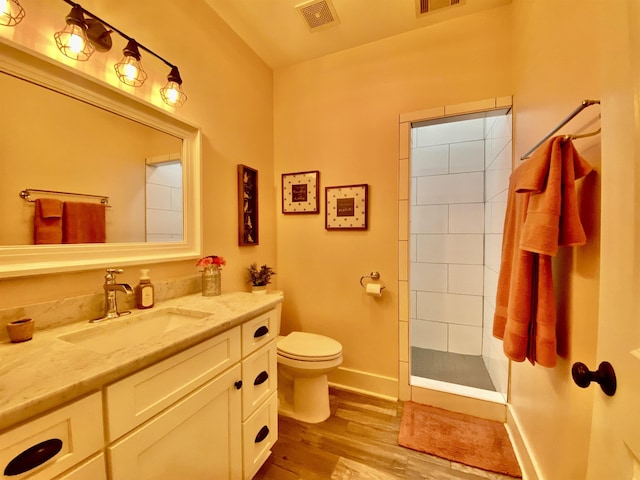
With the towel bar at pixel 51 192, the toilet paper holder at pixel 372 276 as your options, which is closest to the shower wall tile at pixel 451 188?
the toilet paper holder at pixel 372 276

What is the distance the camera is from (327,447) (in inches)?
59.6

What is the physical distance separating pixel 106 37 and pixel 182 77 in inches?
16.3

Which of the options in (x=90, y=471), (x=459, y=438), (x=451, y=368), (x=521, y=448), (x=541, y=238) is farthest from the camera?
(x=451, y=368)

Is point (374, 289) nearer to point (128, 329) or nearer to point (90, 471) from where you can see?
point (128, 329)

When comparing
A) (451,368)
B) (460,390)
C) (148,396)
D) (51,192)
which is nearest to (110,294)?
(51,192)

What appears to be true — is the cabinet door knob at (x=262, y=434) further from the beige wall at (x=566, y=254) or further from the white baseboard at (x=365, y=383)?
A: the beige wall at (x=566, y=254)

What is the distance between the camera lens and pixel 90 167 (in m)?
1.09

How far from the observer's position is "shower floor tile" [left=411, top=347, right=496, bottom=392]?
207 cm

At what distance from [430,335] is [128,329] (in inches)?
98.9

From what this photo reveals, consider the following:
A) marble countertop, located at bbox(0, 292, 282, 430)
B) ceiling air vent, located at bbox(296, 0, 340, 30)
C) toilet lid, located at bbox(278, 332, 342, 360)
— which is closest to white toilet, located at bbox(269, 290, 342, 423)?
toilet lid, located at bbox(278, 332, 342, 360)

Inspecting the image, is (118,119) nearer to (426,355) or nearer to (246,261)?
(246,261)

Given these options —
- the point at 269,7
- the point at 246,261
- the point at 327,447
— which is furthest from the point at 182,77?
the point at 327,447

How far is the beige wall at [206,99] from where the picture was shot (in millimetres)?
967

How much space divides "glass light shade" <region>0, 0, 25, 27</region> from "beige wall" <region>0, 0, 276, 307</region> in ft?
0.07
